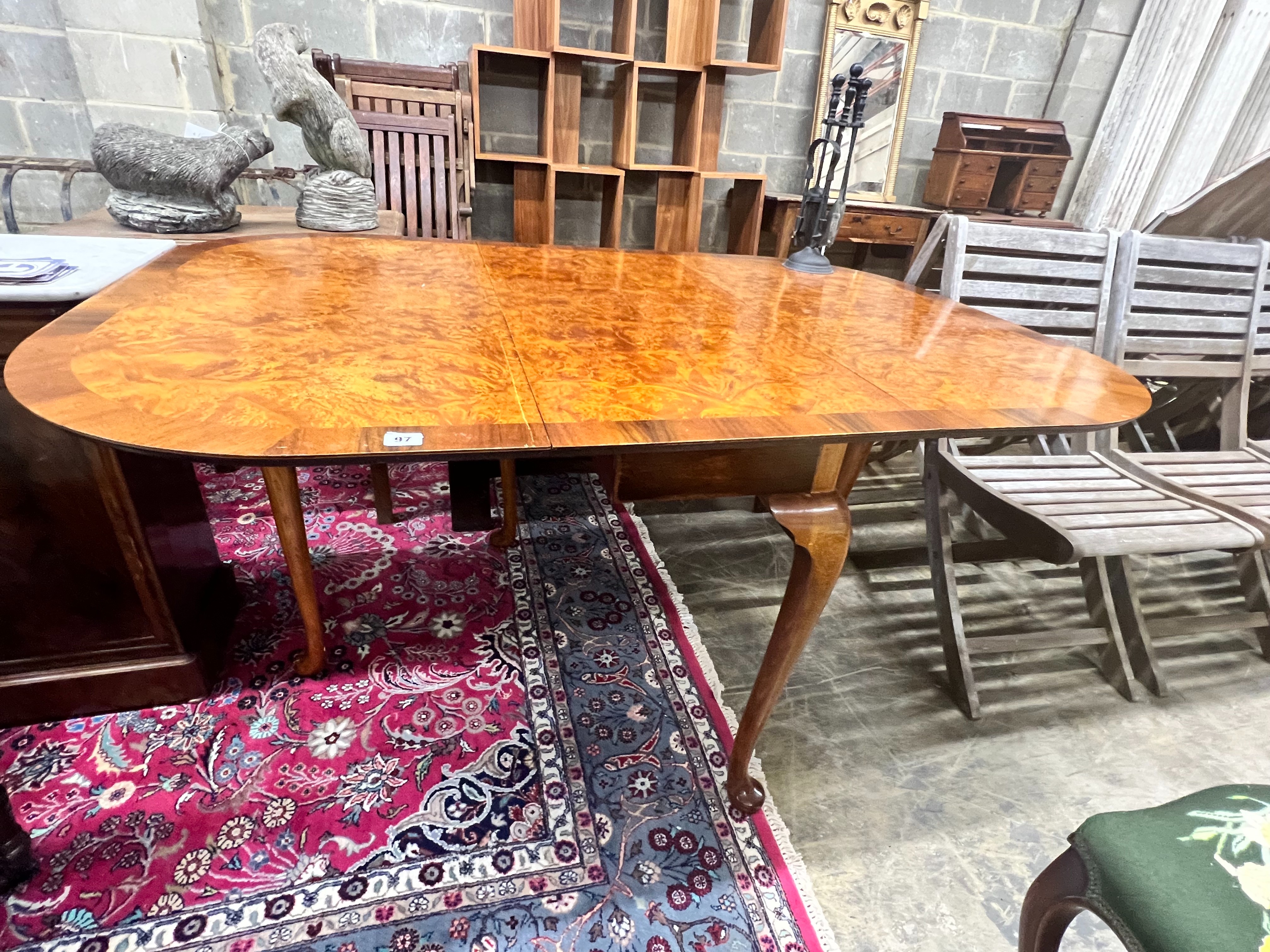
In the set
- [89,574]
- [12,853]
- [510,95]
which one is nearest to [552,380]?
[89,574]

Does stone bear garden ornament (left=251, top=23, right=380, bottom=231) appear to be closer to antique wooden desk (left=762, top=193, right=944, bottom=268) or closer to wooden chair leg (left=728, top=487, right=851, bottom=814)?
wooden chair leg (left=728, top=487, right=851, bottom=814)

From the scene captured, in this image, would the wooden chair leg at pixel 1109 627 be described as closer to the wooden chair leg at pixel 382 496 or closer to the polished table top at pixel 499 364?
the polished table top at pixel 499 364

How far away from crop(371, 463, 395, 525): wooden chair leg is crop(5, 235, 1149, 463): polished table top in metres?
0.73

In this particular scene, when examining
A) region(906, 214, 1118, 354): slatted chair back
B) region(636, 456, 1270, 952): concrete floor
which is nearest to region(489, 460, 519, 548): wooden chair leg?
region(636, 456, 1270, 952): concrete floor

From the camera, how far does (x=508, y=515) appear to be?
216 centimetres

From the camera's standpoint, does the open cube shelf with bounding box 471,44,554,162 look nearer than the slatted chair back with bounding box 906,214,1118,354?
No

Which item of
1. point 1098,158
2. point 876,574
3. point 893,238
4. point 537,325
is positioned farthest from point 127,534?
point 1098,158

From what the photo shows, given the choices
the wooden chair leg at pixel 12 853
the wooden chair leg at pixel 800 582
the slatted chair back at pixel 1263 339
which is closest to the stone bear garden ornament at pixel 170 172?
the wooden chair leg at pixel 12 853

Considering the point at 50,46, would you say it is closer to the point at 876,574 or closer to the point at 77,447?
the point at 77,447

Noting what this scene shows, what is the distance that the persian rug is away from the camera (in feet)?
3.84

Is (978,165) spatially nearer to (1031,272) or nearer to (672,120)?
(672,120)

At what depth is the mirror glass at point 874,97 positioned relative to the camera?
11.3ft

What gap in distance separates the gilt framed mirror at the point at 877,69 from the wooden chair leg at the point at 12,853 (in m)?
3.64

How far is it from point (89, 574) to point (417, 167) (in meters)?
2.10
